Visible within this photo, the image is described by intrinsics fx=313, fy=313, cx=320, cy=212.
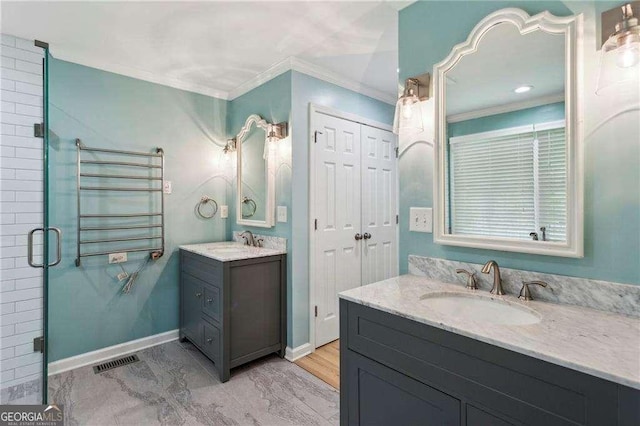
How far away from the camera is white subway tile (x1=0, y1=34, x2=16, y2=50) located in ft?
7.11

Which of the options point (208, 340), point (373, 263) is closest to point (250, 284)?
point (208, 340)

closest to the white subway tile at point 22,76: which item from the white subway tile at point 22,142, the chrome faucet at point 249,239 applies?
the white subway tile at point 22,142

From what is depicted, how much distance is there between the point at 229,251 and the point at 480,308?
200cm

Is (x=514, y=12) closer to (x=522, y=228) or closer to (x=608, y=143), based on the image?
(x=608, y=143)

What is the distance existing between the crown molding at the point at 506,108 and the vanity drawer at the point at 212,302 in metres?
1.98

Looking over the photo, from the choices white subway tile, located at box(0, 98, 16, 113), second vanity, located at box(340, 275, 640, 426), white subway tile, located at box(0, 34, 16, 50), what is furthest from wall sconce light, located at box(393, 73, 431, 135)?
white subway tile, located at box(0, 34, 16, 50)

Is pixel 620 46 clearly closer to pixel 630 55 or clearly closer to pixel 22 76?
pixel 630 55

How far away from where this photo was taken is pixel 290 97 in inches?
104

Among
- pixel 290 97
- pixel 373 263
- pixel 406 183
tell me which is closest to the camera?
pixel 406 183

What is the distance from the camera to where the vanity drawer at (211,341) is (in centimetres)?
239

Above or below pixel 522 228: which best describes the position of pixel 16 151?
above

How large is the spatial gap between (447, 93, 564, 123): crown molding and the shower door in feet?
8.40

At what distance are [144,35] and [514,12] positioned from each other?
2300mm

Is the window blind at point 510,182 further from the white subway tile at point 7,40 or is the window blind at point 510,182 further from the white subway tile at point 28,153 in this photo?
the white subway tile at point 7,40
